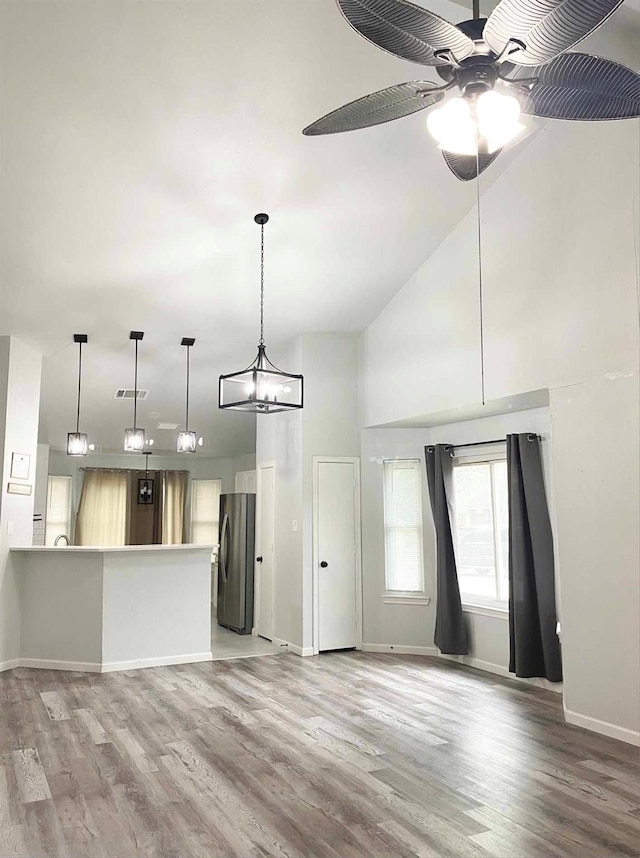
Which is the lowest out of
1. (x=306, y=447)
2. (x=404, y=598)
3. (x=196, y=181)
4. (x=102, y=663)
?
(x=102, y=663)

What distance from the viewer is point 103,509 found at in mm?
10492

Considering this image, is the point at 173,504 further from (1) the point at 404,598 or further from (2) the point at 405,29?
(2) the point at 405,29

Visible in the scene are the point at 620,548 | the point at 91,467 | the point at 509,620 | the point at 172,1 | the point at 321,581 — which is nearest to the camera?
the point at 172,1

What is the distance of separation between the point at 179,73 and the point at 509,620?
4.51m

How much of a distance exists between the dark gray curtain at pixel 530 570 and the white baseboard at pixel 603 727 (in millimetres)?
707

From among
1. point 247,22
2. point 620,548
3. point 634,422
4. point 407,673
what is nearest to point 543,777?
point 620,548

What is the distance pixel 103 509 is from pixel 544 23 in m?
9.73

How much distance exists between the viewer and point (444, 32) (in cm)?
199

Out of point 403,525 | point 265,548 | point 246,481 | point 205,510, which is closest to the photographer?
point 403,525

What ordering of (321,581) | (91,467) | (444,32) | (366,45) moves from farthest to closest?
(91,467) < (321,581) < (366,45) < (444,32)

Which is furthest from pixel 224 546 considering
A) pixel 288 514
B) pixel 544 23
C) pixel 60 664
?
pixel 544 23

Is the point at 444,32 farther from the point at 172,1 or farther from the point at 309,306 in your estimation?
the point at 309,306

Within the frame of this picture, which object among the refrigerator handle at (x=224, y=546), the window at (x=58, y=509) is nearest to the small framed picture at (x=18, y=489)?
the refrigerator handle at (x=224, y=546)

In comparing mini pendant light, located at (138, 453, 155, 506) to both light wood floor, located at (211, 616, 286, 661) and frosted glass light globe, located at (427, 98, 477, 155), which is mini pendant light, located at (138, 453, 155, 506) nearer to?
light wood floor, located at (211, 616, 286, 661)
